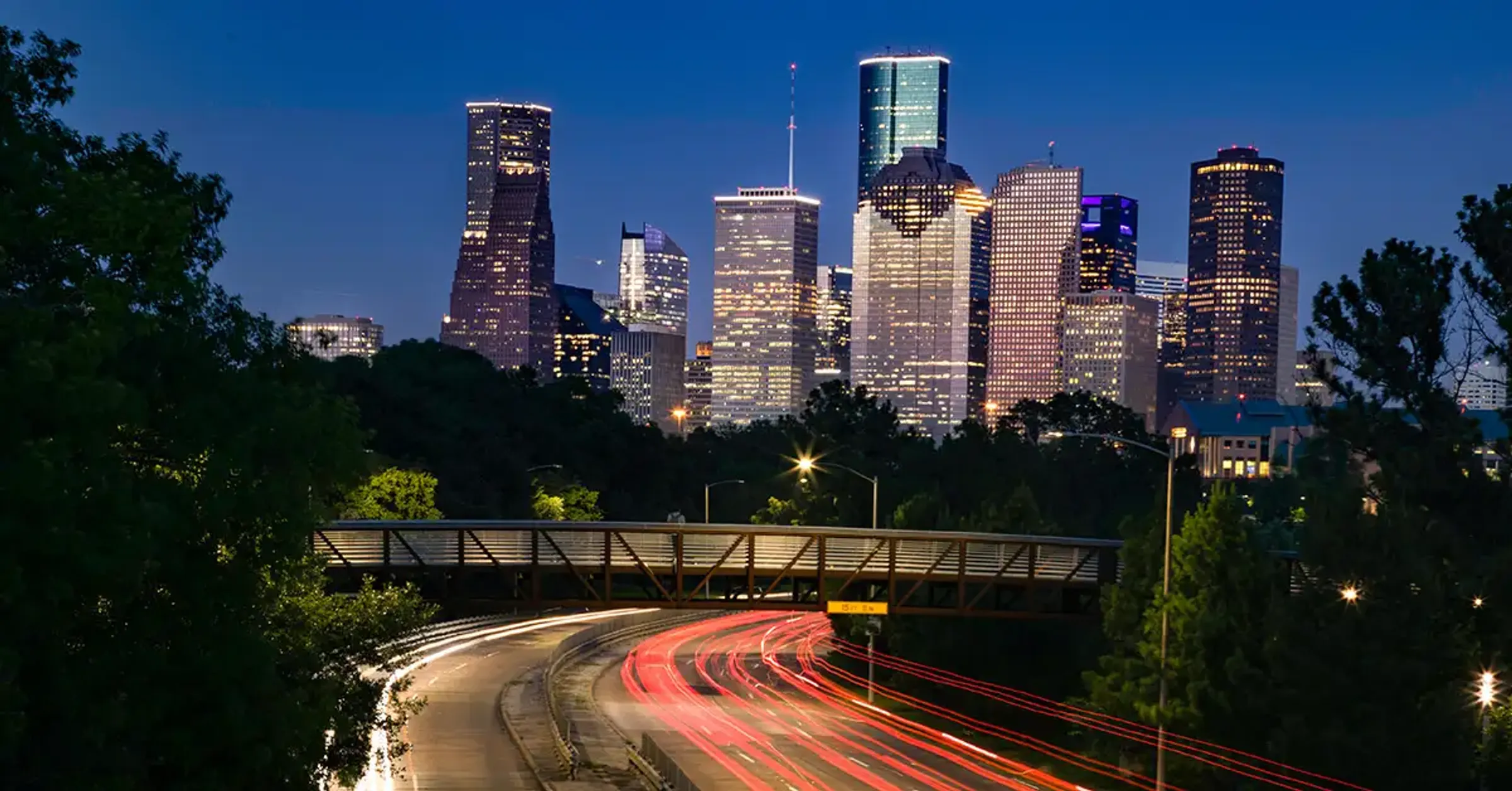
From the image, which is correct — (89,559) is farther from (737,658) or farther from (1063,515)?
(1063,515)

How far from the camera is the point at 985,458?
152250mm

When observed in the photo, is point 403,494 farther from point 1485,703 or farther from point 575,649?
point 1485,703

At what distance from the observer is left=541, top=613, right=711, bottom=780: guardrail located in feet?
193

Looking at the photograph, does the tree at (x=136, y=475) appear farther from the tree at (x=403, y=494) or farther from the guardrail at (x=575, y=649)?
the tree at (x=403, y=494)

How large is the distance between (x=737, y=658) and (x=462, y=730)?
3401 centimetres

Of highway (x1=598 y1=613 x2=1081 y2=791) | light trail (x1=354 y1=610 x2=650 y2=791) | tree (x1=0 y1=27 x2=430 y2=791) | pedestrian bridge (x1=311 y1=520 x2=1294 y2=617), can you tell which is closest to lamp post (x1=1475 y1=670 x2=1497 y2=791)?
highway (x1=598 y1=613 x2=1081 y2=791)

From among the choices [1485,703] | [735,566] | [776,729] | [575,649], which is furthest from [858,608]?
[575,649]

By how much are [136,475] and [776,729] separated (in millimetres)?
50892

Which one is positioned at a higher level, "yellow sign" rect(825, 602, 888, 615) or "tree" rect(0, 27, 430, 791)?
"tree" rect(0, 27, 430, 791)

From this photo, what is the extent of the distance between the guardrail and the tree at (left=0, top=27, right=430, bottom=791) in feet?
109

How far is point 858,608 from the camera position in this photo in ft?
212

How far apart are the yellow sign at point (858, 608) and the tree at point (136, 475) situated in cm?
3825

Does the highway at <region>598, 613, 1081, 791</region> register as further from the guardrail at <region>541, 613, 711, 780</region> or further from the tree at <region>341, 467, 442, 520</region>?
the tree at <region>341, 467, 442, 520</region>

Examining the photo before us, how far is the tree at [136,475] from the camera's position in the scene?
1756 cm
